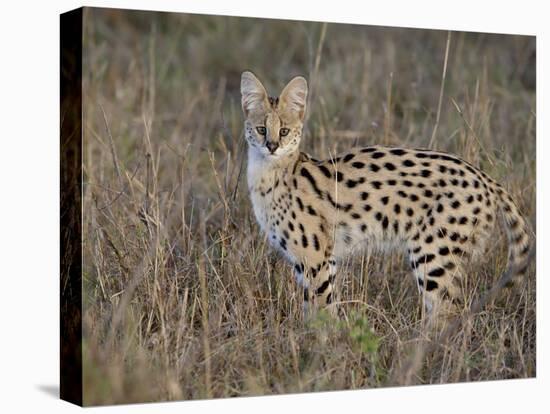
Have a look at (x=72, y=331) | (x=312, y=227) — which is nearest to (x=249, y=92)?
(x=312, y=227)

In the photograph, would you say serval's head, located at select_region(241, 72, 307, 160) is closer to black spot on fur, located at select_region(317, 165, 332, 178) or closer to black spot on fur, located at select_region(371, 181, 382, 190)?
black spot on fur, located at select_region(317, 165, 332, 178)

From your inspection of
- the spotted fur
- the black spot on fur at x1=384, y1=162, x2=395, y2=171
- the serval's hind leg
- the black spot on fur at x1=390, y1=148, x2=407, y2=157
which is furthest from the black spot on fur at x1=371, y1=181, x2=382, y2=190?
the serval's hind leg

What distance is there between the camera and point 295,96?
7.68m

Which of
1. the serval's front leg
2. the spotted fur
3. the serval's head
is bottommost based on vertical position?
the serval's front leg

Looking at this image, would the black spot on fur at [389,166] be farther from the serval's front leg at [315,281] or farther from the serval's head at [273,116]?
the serval's front leg at [315,281]

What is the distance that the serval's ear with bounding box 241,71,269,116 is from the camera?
759cm

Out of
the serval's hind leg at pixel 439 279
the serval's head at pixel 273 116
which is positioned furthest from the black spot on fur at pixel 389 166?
the serval's head at pixel 273 116

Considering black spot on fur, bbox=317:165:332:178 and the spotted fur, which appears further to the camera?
black spot on fur, bbox=317:165:332:178

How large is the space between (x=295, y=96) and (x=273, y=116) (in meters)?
0.28

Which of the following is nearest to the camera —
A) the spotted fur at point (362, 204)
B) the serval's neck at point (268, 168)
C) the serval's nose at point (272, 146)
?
the serval's nose at point (272, 146)

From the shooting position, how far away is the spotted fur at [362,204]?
7582 millimetres

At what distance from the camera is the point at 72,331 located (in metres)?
6.78

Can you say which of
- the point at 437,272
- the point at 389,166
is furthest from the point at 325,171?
the point at 437,272

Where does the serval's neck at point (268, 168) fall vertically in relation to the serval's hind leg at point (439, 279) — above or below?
above
